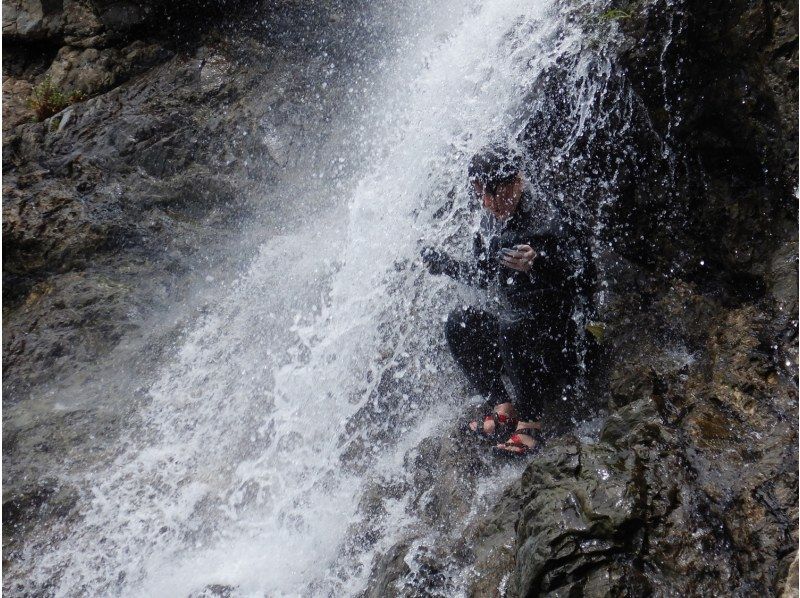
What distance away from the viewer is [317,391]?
17.4 feet

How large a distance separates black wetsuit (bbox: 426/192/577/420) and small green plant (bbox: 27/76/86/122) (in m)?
6.15

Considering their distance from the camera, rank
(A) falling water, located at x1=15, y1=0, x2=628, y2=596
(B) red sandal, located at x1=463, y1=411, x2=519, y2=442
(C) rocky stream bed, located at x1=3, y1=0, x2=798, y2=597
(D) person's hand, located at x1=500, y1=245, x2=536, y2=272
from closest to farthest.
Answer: (C) rocky stream bed, located at x1=3, y1=0, x2=798, y2=597 → (D) person's hand, located at x1=500, y1=245, x2=536, y2=272 → (A) falling water, located at x1=15, y1=0, x2=628, y2=596 → (B) red sandal, located at x1=463, y1=411, x2=519, y2=442

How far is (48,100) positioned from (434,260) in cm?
→ 637

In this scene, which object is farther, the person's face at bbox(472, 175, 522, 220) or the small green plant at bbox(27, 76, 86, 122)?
the small green plant at bbox(27, 76, 86, 122)

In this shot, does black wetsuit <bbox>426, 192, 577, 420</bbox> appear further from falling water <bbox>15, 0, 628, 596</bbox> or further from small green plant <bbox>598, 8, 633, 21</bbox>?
small green plant <bbox>598, 8, 633, 21</bbox>

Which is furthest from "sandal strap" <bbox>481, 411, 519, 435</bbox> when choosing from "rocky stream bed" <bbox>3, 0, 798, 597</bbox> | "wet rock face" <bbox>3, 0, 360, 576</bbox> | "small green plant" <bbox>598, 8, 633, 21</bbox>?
"wet rock face" <bbox>3, 0, 360, 576</bbox>

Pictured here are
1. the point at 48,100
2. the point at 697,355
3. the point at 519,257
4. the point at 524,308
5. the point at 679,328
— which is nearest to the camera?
the point at 697,355

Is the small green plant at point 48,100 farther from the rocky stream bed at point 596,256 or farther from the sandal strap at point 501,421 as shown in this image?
the sandal strap at point 501,421

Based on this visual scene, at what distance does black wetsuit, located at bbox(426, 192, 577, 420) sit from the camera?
4.06 m

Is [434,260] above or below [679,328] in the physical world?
above

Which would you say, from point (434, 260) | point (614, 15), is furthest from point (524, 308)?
point (614, 15)

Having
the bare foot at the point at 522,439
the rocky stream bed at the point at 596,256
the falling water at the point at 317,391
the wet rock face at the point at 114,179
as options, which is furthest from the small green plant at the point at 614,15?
the wet rock face at the point at 114,179

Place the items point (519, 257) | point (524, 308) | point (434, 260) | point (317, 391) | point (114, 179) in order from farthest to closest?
point (114, 179) → point (317, 391) → point (434, 260) → point (524, 308) → point (519, 257)

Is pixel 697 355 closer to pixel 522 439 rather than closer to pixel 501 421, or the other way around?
pixel 522 439
